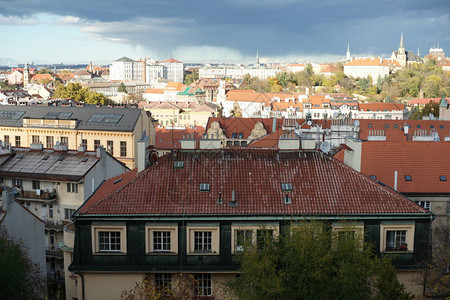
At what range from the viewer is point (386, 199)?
2142cm

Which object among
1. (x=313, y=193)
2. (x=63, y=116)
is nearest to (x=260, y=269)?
(x=313, y=193)

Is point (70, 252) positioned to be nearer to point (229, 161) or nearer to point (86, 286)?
point (86, 286)

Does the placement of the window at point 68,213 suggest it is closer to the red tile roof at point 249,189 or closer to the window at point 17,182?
the window at point 17,182

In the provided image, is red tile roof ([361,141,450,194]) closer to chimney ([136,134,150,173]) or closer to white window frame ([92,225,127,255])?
chimney ([136,134,150,173])

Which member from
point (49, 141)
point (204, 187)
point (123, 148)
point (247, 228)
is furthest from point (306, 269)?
point (49, 141)

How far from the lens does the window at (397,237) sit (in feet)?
69.0

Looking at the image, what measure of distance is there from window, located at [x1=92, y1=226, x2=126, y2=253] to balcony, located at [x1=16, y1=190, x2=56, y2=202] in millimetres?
15385

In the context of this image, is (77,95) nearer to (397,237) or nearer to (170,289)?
(170,289)

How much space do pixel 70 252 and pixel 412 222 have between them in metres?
13.6

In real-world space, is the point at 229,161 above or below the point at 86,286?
above

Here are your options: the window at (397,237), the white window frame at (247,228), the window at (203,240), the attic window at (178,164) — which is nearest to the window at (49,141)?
the attic window at (178,164)

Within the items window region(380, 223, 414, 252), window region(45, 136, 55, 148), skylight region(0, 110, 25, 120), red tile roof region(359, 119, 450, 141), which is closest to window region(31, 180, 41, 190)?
window region(45, 136, 55, 148)

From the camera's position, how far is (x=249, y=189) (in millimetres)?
21688

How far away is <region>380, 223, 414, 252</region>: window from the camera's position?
2103cm
